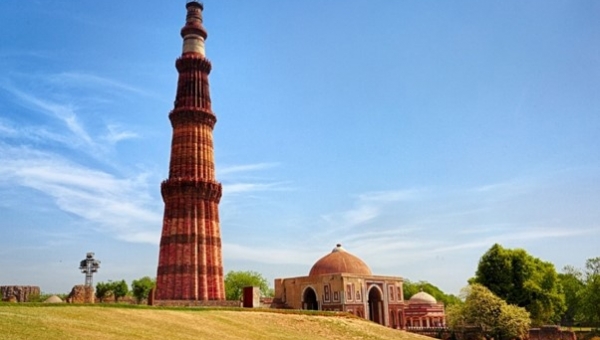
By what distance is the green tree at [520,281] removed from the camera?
5456cm

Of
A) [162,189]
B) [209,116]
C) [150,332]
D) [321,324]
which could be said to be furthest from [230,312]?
[209,116]

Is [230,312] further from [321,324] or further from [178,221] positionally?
[178,221]

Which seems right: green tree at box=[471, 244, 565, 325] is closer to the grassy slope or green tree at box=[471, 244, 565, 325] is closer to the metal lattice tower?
the grassy slope

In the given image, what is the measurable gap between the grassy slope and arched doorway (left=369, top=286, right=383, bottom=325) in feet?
67.2

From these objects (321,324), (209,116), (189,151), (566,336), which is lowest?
(566,336)

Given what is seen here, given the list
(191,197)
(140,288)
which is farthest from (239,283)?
(191,197)

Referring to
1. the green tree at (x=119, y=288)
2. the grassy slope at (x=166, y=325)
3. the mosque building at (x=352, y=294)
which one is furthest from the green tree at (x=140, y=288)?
the grassy slope at (x=166, y=325)

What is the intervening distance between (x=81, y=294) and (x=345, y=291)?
2716 cm

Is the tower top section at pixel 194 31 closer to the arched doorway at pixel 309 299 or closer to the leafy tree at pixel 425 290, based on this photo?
the arched doorway at pixel 309 299

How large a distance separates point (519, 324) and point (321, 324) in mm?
21646

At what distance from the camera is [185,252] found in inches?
1816

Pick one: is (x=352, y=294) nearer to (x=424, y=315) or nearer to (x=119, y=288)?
(x=424, y=315)

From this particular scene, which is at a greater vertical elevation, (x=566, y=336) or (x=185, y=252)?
(x=185, y=252)

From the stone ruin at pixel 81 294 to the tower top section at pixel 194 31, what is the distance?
89.7ft
